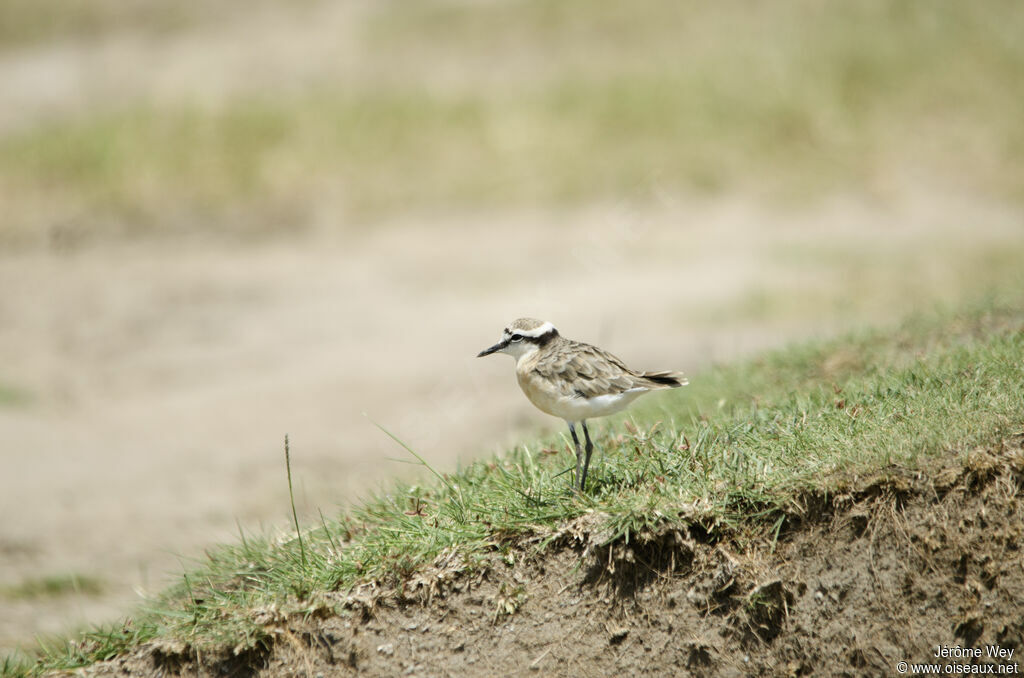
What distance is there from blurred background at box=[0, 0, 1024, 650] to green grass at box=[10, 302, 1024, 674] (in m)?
2.82

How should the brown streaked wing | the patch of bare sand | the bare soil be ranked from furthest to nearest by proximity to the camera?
the patch of bare sand, the brown streaked wing, the bare soil

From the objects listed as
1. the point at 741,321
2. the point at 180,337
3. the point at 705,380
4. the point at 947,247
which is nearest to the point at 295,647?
the point at 705,380

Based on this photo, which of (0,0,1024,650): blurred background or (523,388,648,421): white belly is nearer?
(523,388,648,421): white belly

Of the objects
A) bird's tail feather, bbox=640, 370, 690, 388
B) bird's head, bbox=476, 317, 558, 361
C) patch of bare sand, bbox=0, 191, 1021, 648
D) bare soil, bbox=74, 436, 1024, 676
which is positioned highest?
bird's head, bbox=476, 317, 558, 361

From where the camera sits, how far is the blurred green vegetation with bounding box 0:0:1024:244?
13547 millimetres

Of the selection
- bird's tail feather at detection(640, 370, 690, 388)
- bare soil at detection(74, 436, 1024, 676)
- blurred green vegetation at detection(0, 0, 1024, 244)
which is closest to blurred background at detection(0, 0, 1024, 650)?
blurred green vegetation at detection(0, 0, 1024, 244)

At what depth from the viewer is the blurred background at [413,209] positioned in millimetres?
9500

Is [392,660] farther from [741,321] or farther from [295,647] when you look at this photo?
[741,321]

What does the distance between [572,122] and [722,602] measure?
11625 mm

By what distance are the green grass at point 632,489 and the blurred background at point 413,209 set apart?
2.82 meters

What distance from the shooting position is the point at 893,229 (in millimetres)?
13664

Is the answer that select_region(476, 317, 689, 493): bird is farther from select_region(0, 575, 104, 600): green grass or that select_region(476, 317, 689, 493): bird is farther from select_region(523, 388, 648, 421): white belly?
select_region(0, 575, 104, 600): green grass

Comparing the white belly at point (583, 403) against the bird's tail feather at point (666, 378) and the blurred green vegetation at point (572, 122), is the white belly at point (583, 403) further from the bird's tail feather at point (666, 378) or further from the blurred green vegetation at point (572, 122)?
the blurred green vegetation at point (572, 122)

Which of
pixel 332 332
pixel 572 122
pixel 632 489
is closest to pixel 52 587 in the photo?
pixel 632 489
